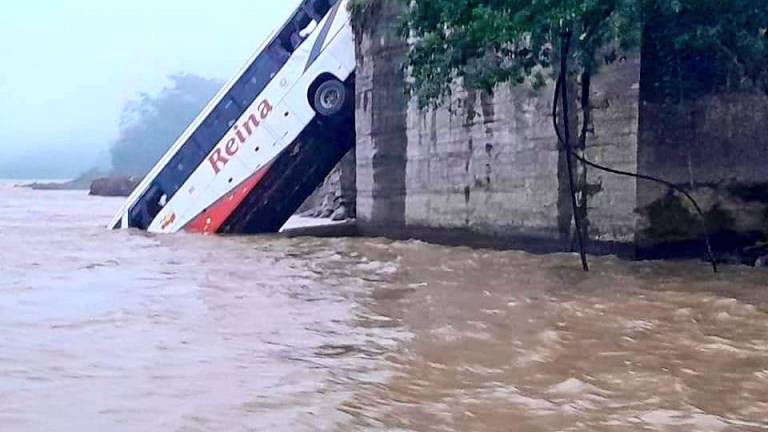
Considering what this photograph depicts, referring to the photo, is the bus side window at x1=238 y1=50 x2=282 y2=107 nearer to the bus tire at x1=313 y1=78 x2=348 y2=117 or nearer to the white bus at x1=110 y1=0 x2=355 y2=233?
the white bus at x1=110 y1=0 x2=355 y2=233

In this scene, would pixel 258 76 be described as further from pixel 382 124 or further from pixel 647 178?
pixel 647 178

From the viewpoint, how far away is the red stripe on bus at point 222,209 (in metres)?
16.0

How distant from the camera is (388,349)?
5270 mm

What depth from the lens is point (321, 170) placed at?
16750mm

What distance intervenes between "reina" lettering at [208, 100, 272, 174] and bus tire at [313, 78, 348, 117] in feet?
2.92

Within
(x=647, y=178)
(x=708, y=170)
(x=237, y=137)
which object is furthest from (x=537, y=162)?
(x=237, y=137)

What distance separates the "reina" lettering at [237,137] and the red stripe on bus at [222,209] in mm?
489

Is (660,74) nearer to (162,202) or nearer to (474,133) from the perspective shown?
(474,133)

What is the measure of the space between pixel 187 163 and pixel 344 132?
9.21 feet

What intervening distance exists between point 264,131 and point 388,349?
11008mm

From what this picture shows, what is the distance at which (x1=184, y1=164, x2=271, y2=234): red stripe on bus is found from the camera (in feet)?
52.3

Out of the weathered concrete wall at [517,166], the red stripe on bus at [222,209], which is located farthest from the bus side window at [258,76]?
the weathered concrete wall at [517,166]

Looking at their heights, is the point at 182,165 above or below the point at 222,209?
above

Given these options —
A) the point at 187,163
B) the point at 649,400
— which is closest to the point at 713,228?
the point at 649,400
